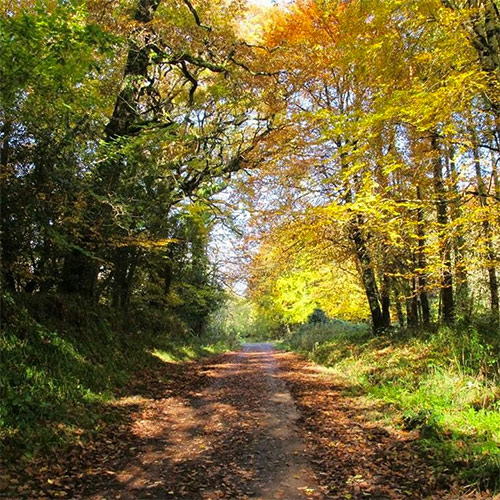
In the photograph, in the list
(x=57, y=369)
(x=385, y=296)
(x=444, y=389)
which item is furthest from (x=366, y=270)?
(x=57, y=369)

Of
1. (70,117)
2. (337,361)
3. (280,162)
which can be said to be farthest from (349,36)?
(337,361)

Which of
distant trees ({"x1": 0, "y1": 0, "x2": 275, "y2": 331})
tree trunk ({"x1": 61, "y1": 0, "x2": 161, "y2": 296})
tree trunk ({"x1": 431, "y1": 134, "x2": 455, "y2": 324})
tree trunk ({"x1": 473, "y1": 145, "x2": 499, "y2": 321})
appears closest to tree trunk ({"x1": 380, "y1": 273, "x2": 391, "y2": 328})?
tree trunk ({"x1": 431, "y1": 134, "x2": 455, "y2": 324})

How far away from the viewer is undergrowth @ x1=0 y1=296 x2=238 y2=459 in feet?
16.9

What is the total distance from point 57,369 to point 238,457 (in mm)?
3736

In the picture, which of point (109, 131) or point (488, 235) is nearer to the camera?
point (488, 235)

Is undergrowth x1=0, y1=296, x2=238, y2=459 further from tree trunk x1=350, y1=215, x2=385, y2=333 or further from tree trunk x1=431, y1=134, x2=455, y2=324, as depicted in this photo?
tree trunk x1=431, y1=134, x2=455, y2=324

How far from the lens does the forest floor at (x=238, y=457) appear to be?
4.19 m

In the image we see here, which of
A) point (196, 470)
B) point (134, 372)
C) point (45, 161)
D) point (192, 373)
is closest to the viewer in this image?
point (196, 470)

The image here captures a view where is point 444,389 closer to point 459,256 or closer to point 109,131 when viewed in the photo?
point 459,256

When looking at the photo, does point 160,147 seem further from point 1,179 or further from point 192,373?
point 192,373

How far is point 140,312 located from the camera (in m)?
15.9

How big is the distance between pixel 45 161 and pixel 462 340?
29.8 feet

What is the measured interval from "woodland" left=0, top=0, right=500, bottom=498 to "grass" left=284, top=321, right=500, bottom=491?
4 cm

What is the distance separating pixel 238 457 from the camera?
5129mm
